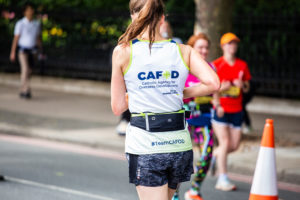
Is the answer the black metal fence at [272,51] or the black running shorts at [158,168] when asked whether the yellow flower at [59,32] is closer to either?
the black metal fence at [272,51]

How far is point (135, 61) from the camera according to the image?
3680 mm

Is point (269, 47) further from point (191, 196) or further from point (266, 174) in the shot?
point (266, 174)

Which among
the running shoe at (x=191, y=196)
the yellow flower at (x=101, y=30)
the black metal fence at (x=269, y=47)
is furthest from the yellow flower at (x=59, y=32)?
the running shoe at (x=191, y=196)

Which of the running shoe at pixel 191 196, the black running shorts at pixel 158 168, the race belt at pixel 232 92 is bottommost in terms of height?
the running shoe at pixel 191 196

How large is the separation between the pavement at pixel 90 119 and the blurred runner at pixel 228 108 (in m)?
1.02

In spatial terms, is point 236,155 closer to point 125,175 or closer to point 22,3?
point 125,175

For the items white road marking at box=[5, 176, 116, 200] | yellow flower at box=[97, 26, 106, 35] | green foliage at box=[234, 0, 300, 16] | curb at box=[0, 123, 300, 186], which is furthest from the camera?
yellow flower at box=[97, 26, 106, 35]

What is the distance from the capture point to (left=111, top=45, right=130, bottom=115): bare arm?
367 centimetres

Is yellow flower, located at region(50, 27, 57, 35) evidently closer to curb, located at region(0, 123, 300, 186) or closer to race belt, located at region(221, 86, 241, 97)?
curb, located at region(0, 123, 300, 186)

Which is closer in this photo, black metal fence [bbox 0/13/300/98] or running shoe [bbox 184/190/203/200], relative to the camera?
running shoe [bbox 184/190/203/200]

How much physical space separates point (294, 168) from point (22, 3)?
12.6 m

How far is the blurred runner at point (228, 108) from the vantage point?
7.18 meters

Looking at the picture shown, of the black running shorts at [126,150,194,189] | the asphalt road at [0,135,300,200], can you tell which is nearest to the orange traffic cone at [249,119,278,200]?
the black running shorts at [126,150,194,189]

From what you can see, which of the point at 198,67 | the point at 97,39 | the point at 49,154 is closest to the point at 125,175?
the point at 49,154
